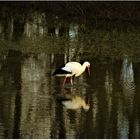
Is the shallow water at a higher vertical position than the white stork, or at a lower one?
lower

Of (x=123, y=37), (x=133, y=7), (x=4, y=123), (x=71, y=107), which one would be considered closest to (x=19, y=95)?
(x=71, y=107)

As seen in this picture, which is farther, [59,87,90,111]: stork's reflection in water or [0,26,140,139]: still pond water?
[59,87,90,111]: stork's reflection in water

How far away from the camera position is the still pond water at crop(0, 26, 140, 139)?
9703 mm

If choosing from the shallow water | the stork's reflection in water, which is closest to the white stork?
the shallow water

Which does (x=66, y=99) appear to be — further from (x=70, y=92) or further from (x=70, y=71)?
(x=70, y=71)

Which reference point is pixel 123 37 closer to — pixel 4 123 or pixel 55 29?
pixel 55 29

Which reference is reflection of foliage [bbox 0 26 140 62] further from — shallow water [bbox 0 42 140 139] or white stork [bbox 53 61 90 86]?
white stork [bbox 53 61 90 86]

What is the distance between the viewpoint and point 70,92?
12383 millimetres

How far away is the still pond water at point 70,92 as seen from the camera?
970 cm

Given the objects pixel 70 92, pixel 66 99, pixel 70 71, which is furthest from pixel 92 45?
pixel 66 99

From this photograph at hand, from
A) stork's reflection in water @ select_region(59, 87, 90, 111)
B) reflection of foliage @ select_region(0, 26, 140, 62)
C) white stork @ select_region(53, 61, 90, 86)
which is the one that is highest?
reflection of foliage @ select_region(0, 26, 140, 62)

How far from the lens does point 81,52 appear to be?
16719mm

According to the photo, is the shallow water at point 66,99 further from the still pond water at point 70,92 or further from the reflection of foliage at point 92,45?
the reflection of foliage at point 92,45

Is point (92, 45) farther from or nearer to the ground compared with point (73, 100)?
farther from the ground
